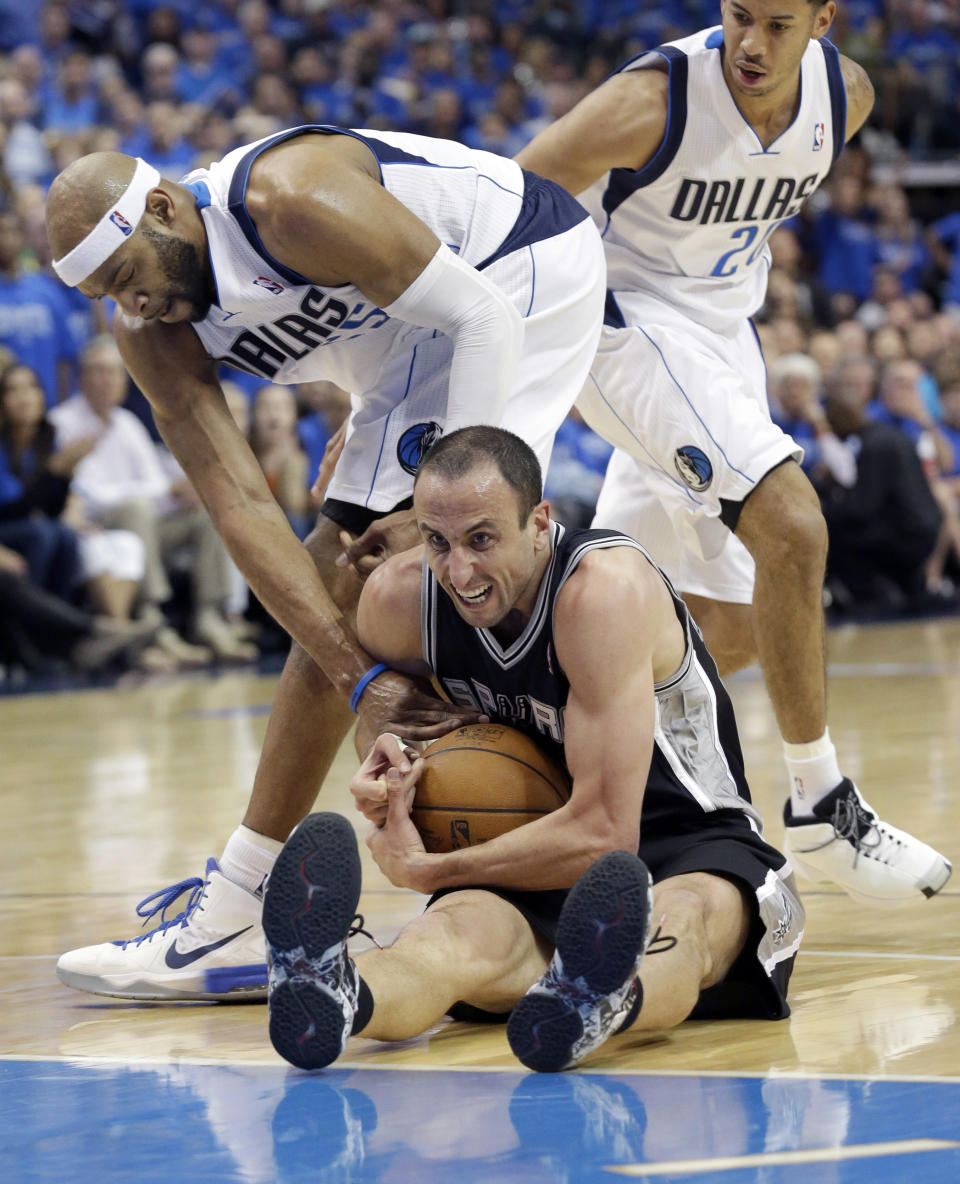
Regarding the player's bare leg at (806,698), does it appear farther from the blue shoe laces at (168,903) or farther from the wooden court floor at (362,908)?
the blue shoe laces at (168,903)

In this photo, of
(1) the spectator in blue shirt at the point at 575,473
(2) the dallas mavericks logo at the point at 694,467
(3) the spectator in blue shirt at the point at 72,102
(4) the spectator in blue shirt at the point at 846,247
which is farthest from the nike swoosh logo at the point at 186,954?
(4) the spectator in blue shirt at the point at 846,247

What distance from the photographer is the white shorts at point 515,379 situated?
12.6 ft

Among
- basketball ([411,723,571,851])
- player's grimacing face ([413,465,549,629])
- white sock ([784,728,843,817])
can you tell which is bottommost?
white sock ([784,728,843,817])

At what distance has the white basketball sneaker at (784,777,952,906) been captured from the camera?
4078 mm

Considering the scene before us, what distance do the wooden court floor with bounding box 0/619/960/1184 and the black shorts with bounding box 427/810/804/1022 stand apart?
0.21ft

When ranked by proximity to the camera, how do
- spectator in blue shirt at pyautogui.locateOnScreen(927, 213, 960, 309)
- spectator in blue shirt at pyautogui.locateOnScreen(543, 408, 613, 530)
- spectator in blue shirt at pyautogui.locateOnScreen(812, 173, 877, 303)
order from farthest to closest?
spectator in blue shirt at pyautogui.locateOnScreen(927, 213, 960, 309) < spectator in blue shirt at pyautogui.locateOnScreen(812, 173, 877, 303) < spectator in blue shirt at pyautogui.locateOnScreen(543, 408, 613, 530)

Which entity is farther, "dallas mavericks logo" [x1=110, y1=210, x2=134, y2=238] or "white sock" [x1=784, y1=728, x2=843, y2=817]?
"white sock" [x1=784, y1=728, x2=843, y2=817]

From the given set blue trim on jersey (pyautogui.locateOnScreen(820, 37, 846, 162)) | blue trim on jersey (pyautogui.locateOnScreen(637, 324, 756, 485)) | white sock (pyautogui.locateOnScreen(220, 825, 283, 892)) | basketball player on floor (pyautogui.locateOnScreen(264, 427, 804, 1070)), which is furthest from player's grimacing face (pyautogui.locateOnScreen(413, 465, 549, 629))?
blue trim on jersey (pyautogui.locateOnScreen(820, 37, 846, 162))

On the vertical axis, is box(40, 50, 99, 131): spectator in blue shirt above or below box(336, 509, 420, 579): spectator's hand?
below

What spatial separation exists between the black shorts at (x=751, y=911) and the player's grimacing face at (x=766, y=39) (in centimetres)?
195

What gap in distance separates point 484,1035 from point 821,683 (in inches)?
59.7

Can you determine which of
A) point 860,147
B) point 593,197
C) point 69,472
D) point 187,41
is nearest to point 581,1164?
point 593,197

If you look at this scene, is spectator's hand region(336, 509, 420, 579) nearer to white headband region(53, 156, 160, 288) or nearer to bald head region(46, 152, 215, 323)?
bald head region(46, 152, 215, 323)

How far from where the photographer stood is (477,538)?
320cm
